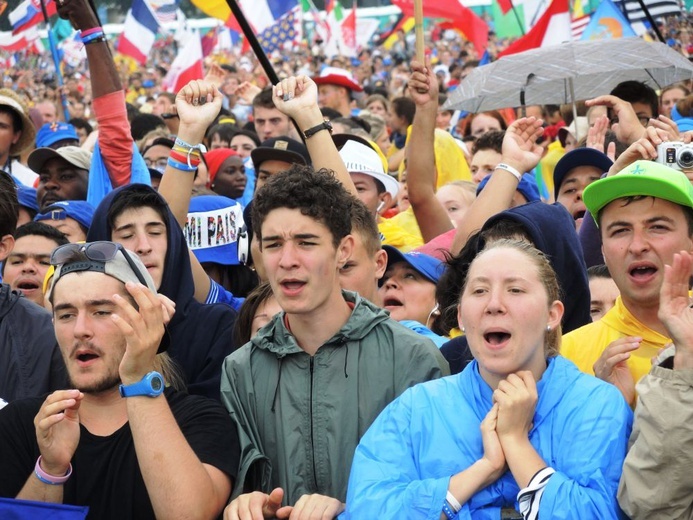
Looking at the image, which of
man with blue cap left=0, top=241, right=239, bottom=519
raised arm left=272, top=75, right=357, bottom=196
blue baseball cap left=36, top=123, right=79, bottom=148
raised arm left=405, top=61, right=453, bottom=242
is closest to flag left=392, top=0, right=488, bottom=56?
blue baseball cap left=36, top=123, right=79, bottom=148

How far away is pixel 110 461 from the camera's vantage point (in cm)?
392

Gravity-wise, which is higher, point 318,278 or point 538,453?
point 318,278

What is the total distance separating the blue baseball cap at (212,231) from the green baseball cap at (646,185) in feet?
9.15

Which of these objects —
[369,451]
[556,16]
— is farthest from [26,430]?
[556,16]

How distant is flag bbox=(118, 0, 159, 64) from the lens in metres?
13.8

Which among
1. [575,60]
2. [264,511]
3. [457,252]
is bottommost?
[264,511]

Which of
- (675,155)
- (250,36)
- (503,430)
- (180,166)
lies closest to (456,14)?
(250,36)

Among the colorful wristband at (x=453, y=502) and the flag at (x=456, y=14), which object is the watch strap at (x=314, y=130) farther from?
the flag at (x=456, y=14)

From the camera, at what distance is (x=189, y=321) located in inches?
192

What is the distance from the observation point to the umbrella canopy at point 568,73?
8.09 meters

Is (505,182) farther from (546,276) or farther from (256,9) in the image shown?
(256,9)

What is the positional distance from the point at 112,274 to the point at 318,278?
27.4 inches

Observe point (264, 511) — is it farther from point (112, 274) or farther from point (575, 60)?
point (575, 60)

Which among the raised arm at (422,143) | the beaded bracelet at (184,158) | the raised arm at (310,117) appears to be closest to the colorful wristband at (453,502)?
the raised arm at (310,117)
